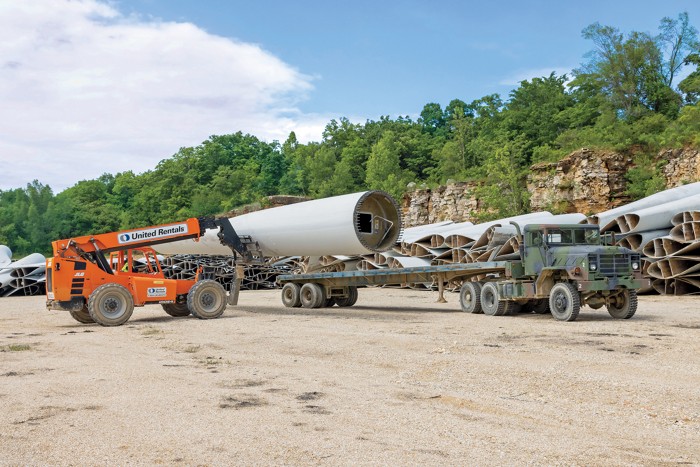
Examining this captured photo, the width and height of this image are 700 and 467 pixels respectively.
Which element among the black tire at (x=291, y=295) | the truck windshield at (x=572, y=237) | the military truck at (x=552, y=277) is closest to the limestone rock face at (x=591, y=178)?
the truck windshield at (x=572, y=237)

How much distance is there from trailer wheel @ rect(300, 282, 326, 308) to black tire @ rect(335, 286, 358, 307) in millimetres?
952

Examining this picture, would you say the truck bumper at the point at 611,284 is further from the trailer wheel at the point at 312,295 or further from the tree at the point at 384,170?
the tree at the point at 384,170

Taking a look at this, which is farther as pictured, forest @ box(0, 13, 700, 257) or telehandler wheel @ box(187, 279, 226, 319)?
forest @ box(0, 13, 700, 257)

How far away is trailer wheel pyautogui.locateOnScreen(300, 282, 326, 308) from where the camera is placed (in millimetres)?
19906

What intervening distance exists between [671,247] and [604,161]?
16.1 meters

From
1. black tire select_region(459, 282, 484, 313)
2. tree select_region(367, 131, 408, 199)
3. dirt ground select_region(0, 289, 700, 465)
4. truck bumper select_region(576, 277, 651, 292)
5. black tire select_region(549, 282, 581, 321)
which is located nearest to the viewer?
dirt ground select_region(0, 289, 700, 465)

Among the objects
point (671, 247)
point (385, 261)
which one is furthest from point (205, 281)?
point (671, 247)

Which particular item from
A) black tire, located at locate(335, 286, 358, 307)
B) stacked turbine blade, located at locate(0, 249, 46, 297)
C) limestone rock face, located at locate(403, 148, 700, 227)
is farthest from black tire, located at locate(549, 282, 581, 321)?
stacked turbine blade, located at locate(0, 249, 46, 297)

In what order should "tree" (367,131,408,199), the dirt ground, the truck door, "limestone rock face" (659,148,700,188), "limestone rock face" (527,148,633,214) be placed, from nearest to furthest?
the dirt ground, the truck door, "limestone rock face" (659,148,700,188), "limestone rock face" (527,148,633,214), "tree" (367,131,408,199)

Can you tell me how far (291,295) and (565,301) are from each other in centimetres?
925

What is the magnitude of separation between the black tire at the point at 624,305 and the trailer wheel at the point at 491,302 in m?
2.49

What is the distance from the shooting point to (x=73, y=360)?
10.1 metres

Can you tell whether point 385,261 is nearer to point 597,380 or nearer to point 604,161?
point 604,161

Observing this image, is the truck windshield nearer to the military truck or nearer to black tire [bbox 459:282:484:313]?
the military truck
